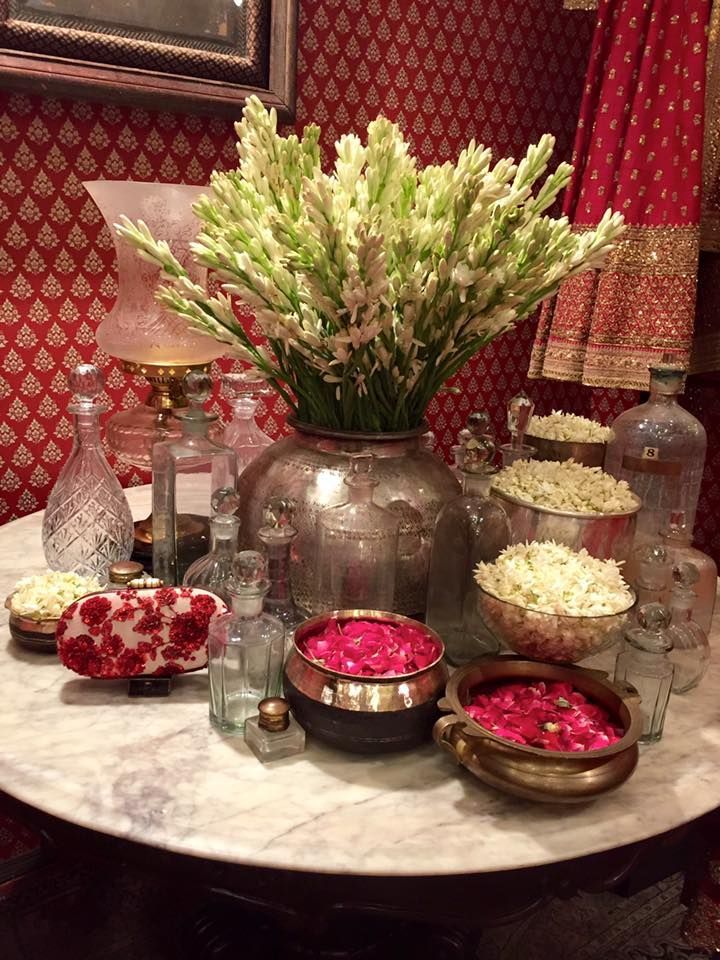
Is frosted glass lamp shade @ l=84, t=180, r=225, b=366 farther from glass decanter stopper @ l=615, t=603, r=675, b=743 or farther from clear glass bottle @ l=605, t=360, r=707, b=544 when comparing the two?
glass decanter stopper @ l=615, t=603, r=675, b=743

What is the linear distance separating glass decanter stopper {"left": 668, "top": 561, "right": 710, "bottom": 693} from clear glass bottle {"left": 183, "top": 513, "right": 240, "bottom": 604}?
0.58 m

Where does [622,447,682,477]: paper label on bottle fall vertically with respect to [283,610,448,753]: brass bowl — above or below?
above

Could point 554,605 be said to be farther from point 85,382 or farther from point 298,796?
point 85,382

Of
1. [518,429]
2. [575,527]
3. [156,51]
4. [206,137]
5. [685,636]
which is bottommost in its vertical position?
[685,636]

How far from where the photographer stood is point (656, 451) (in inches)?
58.8

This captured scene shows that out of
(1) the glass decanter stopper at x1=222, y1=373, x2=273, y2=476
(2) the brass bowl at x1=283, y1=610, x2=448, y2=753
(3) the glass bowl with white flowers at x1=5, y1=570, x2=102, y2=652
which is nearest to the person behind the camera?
(2) the brass bowl at x1=283, y1=610, x2=448, y2=753

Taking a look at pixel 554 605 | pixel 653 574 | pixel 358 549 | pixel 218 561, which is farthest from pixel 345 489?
pixel 653 574

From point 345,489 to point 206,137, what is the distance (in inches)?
47.7

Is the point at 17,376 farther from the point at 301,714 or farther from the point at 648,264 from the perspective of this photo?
the point at 648,264

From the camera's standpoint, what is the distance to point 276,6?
192 centimetres

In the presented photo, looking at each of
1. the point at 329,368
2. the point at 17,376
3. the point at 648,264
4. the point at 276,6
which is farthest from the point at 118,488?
the point at 648,264

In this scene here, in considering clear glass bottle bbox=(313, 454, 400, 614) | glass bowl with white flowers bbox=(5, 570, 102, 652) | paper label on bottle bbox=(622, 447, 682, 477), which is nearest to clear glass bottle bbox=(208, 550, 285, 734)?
clear glass bottle bbox=(313, 454, 400, 614)

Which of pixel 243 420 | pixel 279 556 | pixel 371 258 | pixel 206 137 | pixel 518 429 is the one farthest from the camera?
pixel 206 137

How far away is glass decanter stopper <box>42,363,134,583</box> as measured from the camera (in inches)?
50.4
